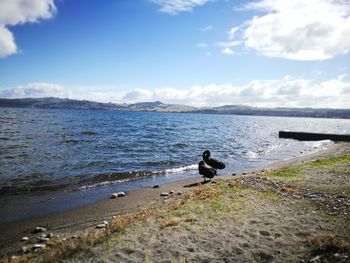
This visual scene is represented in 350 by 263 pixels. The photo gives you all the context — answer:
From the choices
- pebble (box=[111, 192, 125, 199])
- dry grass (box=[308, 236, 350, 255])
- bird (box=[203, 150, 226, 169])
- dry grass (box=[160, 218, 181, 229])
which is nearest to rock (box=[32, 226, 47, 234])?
dry grass (box=[160, 218, 181, 229])

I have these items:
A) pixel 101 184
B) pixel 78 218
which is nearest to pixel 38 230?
pixel 78 218

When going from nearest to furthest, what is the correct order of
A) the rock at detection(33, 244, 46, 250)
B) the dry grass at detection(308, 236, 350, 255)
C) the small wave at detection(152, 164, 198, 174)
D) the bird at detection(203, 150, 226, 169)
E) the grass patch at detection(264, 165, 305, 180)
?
the dry grass at detection(308, 236, 350, 255)
the rock at detection(33, 244, 46, 250)
the grass patch at detection(264, 165, 305, 180)
the bird at detection(203, 150, 226, 169)
the small wave at detection(152, 164, 198, 174)

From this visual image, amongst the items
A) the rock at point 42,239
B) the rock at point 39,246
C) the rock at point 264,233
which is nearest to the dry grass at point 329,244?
the rock at point 264,233

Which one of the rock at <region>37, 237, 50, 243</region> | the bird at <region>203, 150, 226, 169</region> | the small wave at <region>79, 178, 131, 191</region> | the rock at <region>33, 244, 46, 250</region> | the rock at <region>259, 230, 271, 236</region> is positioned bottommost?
the small wave at <region>79, 178, 131, 191</region>

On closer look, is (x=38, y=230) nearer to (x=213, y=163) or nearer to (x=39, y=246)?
(x=39, y=246)

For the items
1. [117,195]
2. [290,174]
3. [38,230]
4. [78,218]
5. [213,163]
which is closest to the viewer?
[38,230]

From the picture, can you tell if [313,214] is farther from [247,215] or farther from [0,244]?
[0,244]

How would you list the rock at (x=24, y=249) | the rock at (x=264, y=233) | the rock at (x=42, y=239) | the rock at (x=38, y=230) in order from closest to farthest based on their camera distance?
the rock at (x=264, y=233), the rock at (x=24, y=249), the rock at (x=42, y=239), the rock at (x=38, y=230)

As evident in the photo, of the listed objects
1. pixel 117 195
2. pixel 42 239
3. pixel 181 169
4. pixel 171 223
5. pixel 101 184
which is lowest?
pixel 181 169

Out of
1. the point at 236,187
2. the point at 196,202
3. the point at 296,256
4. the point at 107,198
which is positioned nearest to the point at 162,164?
the point at 107,198

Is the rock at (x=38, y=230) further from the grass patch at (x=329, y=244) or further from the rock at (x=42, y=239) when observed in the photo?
the grass patch at (x=329, y=244)

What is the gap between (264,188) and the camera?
51.3ft

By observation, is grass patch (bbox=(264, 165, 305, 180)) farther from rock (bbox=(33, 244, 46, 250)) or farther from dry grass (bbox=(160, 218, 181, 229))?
rock (bbox=(33, 244, 46, 250))

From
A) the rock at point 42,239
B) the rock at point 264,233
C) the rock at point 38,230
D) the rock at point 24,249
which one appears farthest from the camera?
the rock at point 38,230
